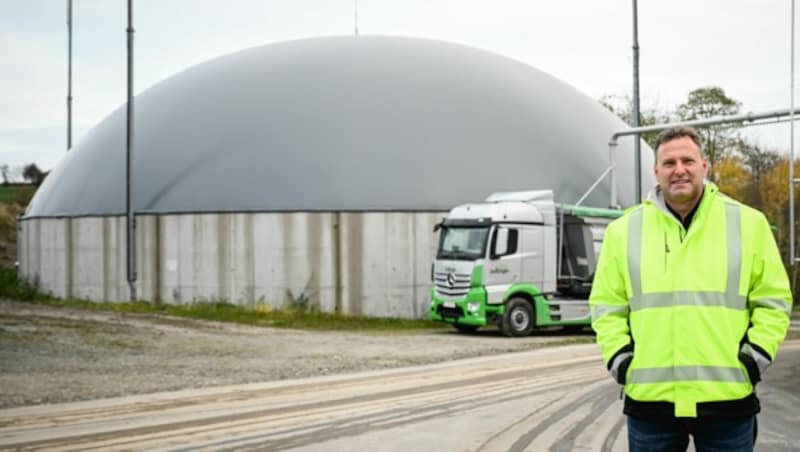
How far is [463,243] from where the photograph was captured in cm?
2464

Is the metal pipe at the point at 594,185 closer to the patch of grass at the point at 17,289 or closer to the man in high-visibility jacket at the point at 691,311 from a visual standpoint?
the patch of grass at the point at 17,289

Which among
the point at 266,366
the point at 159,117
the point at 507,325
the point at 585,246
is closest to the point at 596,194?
the point at 585,246

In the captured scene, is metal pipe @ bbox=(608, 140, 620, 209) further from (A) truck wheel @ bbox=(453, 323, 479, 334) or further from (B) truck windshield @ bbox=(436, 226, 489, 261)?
(B) truck windshield @ bbox=(436, 226, 489, 261)

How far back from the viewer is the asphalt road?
28.0 feet

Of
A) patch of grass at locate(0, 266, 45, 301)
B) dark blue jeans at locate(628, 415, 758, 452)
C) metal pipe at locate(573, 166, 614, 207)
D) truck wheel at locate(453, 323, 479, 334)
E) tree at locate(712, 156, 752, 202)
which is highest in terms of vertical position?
tree at locate(712, 156, 752, 202)

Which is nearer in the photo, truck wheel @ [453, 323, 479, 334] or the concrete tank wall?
truck wheel @ [453, 323, 479, 334]

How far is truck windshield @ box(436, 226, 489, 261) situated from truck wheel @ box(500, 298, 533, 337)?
149 cm

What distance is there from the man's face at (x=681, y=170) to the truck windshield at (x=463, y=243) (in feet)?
65.3

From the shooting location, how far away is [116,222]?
106 ft

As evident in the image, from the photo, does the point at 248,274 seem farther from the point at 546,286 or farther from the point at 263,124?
the point at 546,286

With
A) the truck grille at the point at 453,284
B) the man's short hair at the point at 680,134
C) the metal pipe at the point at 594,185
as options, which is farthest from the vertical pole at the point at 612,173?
the man's short hair at the point at 680,134

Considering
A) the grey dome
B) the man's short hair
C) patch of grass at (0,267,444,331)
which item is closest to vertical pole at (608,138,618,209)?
the grey dome

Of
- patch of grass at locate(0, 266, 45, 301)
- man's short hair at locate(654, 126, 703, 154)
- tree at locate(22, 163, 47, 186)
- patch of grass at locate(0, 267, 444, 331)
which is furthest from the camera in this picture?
tree at locate(22, 163, 47, 186)

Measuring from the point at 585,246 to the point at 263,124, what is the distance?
39.5 ft
